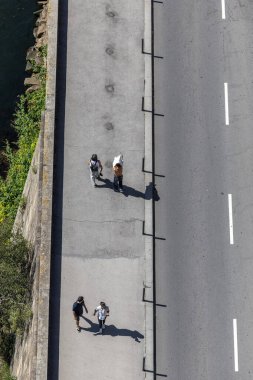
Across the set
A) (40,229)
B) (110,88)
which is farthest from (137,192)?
(110,88)

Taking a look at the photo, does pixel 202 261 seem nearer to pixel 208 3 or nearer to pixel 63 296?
pixel 63 296

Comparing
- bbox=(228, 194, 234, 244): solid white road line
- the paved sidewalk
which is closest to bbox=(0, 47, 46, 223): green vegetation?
the paved sidewalk

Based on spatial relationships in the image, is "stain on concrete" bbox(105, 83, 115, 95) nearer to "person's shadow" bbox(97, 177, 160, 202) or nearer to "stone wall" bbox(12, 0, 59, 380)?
"stone wall" bbox(12, 0, 59, 380)

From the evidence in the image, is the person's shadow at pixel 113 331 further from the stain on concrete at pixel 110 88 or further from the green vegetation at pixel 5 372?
the stain on concrete at pixel 110 88

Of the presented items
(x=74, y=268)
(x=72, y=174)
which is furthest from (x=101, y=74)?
(x=74, y=268)

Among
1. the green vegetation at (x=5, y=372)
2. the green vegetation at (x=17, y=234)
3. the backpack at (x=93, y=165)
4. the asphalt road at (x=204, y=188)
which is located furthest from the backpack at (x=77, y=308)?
the green vegetation at (x=5, y=372)

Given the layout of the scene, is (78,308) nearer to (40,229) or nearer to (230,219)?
(40,229)
